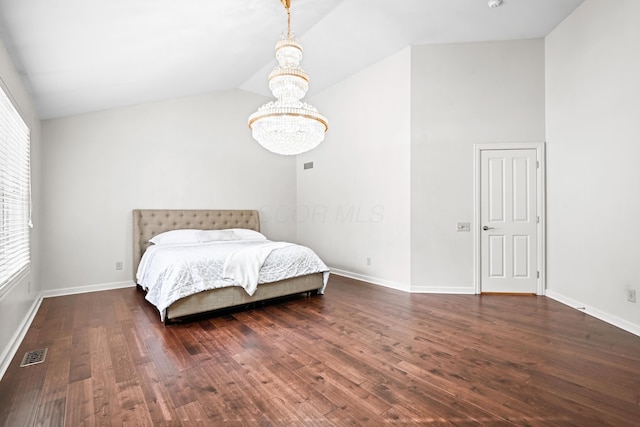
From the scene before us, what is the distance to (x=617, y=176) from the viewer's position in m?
3.02

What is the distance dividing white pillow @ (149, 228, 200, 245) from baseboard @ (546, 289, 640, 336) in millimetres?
4730

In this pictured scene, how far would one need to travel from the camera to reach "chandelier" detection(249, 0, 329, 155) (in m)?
2.96

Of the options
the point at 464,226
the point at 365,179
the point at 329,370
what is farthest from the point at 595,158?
the point at 329,370

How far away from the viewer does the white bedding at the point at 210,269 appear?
3104mm

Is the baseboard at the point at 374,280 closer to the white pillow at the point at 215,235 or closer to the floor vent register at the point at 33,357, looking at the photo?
the white pillow at the point at 215,235

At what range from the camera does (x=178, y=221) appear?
16.6ft

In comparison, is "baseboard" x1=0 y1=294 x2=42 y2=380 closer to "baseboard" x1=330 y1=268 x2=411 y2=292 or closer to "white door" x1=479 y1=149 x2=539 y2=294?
"baseboard" x1=330 y1=268 x2=411 y2=292

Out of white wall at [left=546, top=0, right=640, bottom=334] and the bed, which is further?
the bed

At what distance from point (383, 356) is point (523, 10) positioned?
3884 millimetres

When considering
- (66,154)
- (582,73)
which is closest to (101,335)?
(66,154)

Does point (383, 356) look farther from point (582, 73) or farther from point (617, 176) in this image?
point (582, 73)

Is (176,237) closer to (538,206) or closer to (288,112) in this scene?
(288,112)

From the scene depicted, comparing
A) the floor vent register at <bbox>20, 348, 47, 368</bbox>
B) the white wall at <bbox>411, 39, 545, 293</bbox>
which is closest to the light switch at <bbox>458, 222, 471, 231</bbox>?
the white wall at <bbox>411, 39, 545, 293</bbox>

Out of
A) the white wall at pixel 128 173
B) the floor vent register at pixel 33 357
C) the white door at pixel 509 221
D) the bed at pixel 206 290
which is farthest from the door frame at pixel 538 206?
the floor vent register at pixel 33 357
